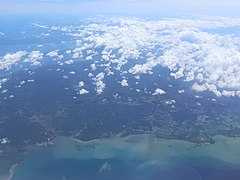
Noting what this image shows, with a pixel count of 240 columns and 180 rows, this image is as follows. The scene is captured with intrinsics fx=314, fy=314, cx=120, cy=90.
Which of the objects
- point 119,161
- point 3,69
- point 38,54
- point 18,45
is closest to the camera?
point 119,161

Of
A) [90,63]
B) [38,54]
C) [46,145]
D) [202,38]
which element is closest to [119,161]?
[46,145]

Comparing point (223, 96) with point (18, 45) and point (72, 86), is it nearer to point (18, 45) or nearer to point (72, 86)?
point (72, 86)

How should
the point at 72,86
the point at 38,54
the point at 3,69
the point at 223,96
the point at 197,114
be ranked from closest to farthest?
the point at 197,114 < the point at 223,96 < the point at 72,86 < the point at 3,69 < the point at 38,54

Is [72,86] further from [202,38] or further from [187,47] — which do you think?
[202,38]

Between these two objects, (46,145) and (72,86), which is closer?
(46,145)

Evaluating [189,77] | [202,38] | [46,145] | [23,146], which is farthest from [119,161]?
[202,38]

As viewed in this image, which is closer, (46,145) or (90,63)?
(46,145)
